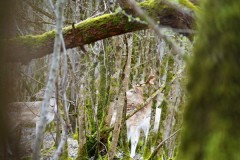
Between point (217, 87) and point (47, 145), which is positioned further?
point (47, 145)

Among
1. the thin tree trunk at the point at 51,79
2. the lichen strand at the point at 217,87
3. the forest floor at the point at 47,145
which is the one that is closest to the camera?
the lichen strand at the point at 217,87

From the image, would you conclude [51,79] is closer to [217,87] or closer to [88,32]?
[217,87]

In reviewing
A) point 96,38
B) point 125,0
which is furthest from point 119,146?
point 125,0

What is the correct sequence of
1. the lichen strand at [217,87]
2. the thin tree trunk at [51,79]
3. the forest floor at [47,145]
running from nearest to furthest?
the lichen strand at [217,87] < the thin tree trunk at [51,79] < the forest floor at [47,145]

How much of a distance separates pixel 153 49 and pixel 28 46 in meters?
8.05

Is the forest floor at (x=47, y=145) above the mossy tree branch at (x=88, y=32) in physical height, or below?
below

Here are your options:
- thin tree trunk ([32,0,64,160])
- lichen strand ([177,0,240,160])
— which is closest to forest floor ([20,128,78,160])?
thin tree trunk ([32,0,64,160])

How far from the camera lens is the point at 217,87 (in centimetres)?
98

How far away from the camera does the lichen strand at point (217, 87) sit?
3.15 ft

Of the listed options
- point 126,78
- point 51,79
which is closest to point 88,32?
point 51,79

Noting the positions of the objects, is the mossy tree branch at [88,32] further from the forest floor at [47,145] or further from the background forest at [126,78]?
the forest floor at [47,145]

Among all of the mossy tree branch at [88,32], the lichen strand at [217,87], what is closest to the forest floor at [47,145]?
the mossy tree branch at [88,32]

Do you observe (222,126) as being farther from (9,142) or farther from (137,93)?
(137,93)

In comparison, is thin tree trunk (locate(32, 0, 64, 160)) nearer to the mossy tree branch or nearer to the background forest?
the background forest
